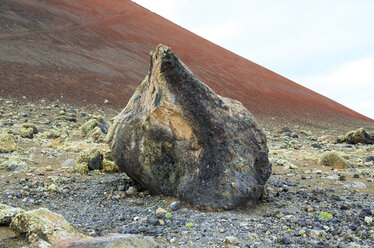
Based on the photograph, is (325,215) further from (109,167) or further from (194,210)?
(109,167)

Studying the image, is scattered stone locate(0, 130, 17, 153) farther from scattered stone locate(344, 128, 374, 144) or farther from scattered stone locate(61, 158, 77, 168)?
scattered stone locate(344, 128, 374, 144)

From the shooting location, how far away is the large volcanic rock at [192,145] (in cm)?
469

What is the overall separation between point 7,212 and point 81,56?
1865 cm

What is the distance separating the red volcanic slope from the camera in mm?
17953

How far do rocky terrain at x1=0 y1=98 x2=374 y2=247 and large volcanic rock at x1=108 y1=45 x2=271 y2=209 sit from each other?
253mm

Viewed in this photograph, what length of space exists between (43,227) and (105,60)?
19835mm

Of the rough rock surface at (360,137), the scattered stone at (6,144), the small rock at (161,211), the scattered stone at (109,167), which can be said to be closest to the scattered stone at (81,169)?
the scattered stone at (109,167)

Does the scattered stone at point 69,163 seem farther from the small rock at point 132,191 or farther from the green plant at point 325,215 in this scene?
the green plant at point 325,215

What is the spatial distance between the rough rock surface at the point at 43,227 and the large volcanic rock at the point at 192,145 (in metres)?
1.70

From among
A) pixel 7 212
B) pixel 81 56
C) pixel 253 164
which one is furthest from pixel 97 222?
pixel 81 56

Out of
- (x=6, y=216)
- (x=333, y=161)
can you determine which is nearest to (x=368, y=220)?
(x=333, y=161)

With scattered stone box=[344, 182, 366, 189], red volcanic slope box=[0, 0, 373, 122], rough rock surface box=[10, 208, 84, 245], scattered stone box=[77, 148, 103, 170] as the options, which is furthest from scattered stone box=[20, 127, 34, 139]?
scattered stone box=[344, 182, 366, 189]

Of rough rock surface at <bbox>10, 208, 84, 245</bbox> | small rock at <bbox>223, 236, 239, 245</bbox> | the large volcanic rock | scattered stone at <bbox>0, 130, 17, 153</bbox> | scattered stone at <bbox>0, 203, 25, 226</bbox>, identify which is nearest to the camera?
rough rock surface at <bbox>10, 208, 84, 245</bbox>

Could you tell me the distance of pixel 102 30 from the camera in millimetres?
26172
